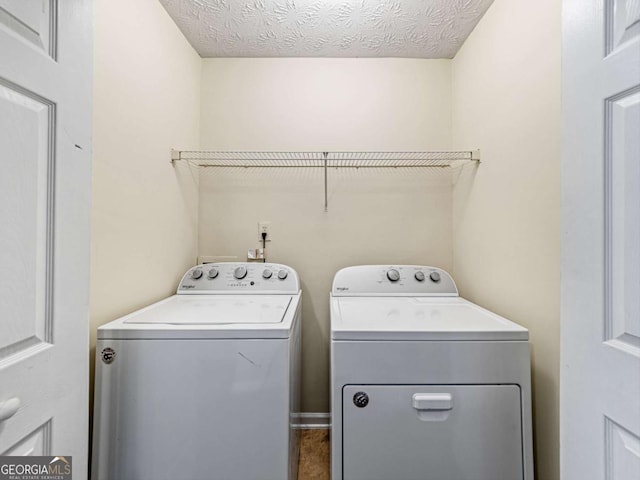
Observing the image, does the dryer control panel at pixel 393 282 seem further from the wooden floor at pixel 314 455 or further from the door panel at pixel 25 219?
the door panel at pixel 25 219

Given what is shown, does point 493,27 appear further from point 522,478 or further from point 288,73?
point 522,478

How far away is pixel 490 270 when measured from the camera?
4.83 ft

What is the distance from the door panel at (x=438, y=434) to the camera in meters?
0.99

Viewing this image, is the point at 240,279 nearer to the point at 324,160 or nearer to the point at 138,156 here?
the point at 138,156

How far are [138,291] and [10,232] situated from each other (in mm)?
827

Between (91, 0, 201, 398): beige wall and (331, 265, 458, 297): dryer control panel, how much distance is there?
1.01 metres

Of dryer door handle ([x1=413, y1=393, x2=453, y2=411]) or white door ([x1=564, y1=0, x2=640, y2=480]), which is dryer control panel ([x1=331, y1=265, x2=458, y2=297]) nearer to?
dryer door handle ([x1=413, y1=393, x2=453, y2=411])

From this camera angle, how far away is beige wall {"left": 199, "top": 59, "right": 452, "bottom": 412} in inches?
74.7

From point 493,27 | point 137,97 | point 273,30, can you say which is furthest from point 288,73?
point 493,27

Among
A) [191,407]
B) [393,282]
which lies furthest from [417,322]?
[191,407]

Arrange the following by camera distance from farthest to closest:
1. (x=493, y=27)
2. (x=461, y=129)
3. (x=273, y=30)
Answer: (x=461, y=129), (x=273, y=30), (x=493, y=27)

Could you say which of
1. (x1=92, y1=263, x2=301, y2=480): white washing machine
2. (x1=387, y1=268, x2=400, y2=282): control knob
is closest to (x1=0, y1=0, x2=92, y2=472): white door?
(x1=92, y1=263, x2=301, y2=480): white washing machine

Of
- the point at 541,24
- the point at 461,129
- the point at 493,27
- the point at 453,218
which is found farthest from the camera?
the point at 453,218

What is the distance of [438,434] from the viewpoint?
0.99m
